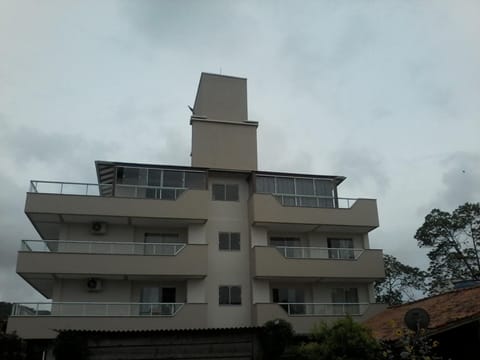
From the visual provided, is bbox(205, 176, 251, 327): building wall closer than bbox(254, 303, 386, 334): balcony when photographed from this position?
No

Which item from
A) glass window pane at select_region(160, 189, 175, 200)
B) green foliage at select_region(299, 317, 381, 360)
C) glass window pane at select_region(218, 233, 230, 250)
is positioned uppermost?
glass window pane at select_region(160, 189, 175, 200)

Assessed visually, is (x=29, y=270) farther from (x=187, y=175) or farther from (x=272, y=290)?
(x=272, y=290)

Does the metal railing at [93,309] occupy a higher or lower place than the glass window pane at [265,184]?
lower

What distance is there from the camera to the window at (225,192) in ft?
98.9

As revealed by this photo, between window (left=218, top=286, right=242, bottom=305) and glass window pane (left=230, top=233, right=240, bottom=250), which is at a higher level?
glass window pane (left=230, top=233, right=240, bottom=250)

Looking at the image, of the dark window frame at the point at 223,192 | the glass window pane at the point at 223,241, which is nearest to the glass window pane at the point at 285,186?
the dark window frame at the point at 223,192

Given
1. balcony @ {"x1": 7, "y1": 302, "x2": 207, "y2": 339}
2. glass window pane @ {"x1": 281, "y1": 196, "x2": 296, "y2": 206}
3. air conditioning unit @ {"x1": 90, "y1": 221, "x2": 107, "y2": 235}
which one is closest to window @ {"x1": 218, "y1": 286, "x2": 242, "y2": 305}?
balcony @ {"x1": 7, "y1": 302, "x2": 207, "y2": 339}

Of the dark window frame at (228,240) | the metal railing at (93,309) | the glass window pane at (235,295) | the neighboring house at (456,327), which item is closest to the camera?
the neighboring house at (456,327)

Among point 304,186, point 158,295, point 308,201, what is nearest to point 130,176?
point 158,295

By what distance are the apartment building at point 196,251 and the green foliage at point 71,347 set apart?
706 cm

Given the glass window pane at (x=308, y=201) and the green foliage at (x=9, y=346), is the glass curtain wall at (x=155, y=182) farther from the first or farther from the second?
the green foliage at (x=9, y=346)

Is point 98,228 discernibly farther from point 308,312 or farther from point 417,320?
point 417,320

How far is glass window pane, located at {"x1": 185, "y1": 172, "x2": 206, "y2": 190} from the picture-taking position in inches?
1153

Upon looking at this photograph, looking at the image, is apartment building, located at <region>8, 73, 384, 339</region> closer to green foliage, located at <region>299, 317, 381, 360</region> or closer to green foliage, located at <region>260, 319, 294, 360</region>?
green foliage, located at <region>260, 319, 294, 360</region>
